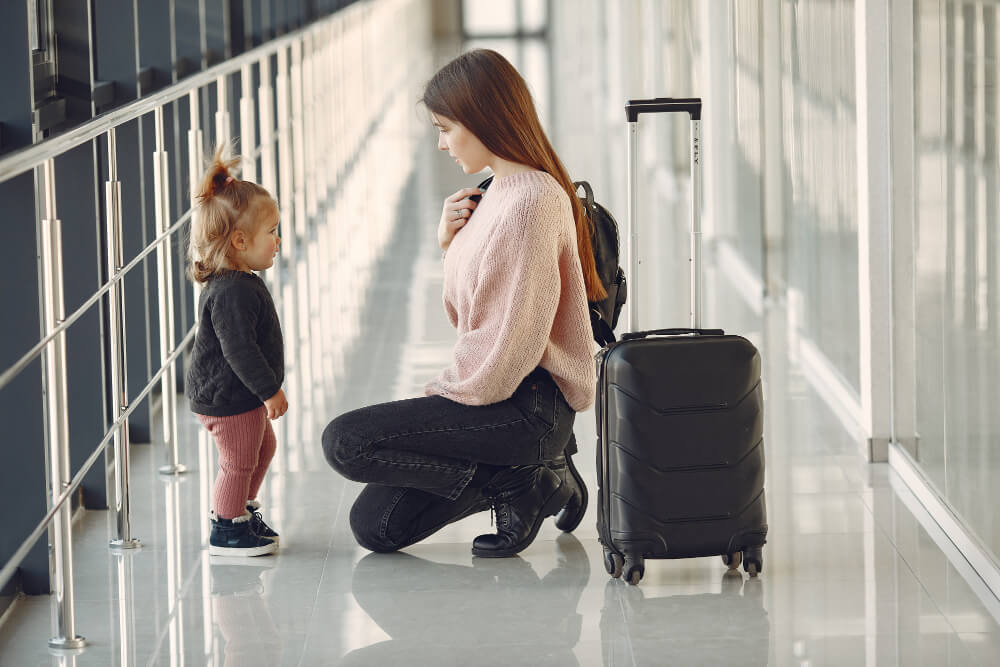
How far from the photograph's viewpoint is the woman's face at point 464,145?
2723 mm

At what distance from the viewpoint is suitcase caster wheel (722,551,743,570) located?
2738 millimetres

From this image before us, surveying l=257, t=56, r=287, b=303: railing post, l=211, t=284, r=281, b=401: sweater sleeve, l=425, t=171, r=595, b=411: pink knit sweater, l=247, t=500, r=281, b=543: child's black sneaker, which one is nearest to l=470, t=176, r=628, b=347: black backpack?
l=425, t=171, r=595, b=411: pink knit sweater

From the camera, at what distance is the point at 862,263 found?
343 cm

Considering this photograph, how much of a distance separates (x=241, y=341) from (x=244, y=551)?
17.5 inches

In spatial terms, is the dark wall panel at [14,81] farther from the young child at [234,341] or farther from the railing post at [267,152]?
the railing post at [267,152]

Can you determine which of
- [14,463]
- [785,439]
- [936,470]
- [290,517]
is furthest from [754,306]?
[14,463]

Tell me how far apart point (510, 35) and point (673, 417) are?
1701cm

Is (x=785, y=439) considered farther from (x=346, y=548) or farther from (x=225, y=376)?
(x=225, y=376)

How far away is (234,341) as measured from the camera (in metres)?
2.75

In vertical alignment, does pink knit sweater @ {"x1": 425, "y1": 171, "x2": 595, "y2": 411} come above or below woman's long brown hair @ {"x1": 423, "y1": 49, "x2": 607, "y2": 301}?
below

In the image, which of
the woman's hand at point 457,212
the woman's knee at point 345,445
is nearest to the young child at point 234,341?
the woman's knee at point 345,445

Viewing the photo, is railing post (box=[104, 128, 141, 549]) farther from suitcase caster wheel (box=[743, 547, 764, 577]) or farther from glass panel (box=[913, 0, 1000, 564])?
glass panel (box=[913, 0, 1000, 564])

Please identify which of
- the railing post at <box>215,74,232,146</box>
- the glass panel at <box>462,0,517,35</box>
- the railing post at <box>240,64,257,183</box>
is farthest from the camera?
the glass panel at <box>462,0,517,35</box>

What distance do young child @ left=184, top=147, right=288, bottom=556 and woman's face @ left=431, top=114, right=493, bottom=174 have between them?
349mm
